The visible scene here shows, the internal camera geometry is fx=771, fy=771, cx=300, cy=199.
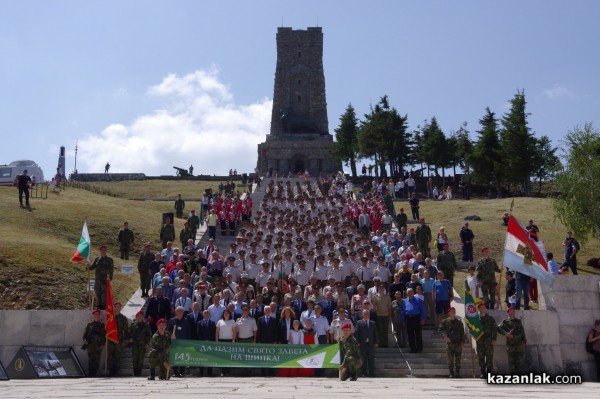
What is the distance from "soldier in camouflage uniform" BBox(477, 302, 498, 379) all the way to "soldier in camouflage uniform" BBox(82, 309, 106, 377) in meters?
7.61

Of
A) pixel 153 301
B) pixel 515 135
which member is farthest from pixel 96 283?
pixel 515 135

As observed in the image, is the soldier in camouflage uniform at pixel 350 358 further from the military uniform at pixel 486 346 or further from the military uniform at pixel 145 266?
the military uniform at pixel 145 266

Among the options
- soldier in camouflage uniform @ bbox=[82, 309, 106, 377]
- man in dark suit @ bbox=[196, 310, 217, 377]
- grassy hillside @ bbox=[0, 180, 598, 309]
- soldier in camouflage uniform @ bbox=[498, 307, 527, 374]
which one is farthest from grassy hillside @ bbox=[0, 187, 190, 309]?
soldier in camouflage uniform @ bbox=[498, 307, 527, 374]

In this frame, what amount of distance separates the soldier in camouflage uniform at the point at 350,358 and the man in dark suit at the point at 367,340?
0.97 metres

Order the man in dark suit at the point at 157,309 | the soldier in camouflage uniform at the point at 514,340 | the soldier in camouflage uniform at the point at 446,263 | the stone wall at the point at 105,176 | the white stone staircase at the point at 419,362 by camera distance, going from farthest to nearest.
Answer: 1. the stone wall at the point at 105,176
2. the soldier in camouflage uniform at the point at 446,263
3. the man in dark suit at the point at 157,309
4. the white stone staircase at the point at 419,362
5. the soldier in camouflage uniform at the point at 514,340

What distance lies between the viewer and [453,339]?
1527cm

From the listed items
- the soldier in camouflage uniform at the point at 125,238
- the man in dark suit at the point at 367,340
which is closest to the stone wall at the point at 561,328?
the man in dark suit at the point at 367,340

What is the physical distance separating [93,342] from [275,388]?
4951mm

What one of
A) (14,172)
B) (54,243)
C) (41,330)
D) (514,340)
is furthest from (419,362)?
(14,172)

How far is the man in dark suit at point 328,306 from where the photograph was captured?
16.6 meters

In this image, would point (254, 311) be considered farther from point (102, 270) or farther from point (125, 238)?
point (125, 238)

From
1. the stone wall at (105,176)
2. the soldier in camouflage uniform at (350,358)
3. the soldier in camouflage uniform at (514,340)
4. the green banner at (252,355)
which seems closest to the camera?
the soldier in camouflage uniform at (350,358)

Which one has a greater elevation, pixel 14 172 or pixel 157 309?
pixel 14 172

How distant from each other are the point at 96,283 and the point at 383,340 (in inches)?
268
